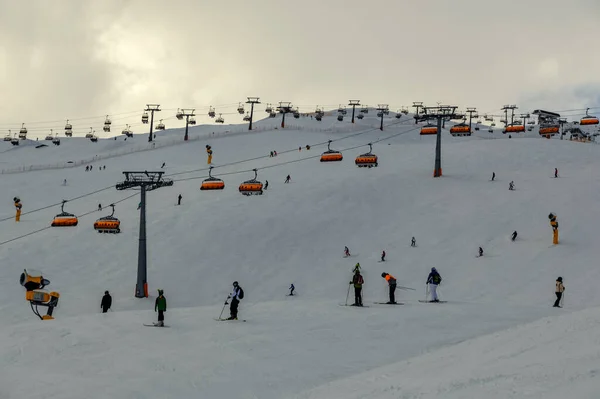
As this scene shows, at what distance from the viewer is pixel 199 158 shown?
93.4 metres

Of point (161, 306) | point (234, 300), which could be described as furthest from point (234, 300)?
point (161, 306)

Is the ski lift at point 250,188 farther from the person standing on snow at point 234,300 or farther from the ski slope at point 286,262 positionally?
the person standing on snow at point 234,300

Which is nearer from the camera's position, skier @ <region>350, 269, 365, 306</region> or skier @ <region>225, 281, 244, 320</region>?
skier @ <region>225, 281, 244, 320</region>

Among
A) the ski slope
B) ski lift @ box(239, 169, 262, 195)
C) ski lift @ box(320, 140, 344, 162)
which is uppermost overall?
ski lift @ box(320, 140, 344, 162)

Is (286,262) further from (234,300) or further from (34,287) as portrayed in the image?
(234,300)

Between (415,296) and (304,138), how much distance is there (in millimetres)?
71058

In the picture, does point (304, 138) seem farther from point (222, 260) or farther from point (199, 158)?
point (222, 260)

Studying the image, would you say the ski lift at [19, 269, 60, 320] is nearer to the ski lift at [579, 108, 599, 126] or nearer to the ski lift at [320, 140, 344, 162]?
the ski lift at [320, 140, 344, 162]

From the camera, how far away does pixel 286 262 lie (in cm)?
4606

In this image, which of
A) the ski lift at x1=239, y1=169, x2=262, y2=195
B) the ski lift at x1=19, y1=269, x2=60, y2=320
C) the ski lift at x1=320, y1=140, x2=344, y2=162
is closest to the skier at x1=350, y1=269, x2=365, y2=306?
the ski lift at x1=19, y1=269, x2=60, y2=320

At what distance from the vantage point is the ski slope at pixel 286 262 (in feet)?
60.6

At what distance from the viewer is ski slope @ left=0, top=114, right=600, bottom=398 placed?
18.5 meters

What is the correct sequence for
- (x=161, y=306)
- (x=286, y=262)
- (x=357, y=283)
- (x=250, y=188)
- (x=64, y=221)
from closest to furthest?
(x=161, y=306) < (x=357, y=283) < (x=286, y=262) < (x=64, y=221) < (x=250, y=188)

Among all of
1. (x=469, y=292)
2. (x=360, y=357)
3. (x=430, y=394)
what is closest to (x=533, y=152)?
(x=469, y=292)
